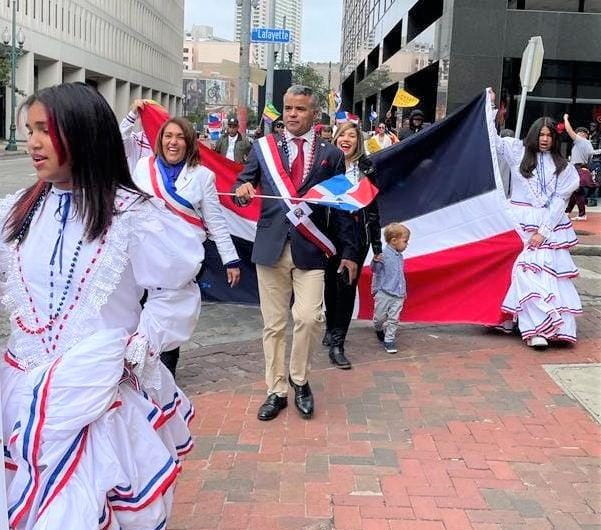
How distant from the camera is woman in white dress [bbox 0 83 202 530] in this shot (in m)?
2.06

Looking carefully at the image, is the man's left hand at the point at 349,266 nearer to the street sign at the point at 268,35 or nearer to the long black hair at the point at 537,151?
the long black hair at the point at 537,151

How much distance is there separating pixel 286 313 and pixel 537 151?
290 centimetres

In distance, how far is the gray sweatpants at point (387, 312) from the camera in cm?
606

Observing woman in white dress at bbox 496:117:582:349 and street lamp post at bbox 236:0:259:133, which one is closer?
woman in white dress at bbox 496:117:582:349

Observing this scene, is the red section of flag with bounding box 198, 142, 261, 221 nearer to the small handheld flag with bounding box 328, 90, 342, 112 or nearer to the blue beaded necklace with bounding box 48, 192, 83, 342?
the blue beaded necklace with bounding box 48, 192, 83, 342

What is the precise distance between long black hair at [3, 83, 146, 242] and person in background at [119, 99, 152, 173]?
146 inches

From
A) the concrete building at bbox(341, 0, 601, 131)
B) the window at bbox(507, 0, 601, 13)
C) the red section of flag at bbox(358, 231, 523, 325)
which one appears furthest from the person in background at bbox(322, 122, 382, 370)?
the window at bbox(507, 0, 601, 13)

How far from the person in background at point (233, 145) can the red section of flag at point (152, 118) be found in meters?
6.19

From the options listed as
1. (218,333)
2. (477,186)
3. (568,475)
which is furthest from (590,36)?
(568,475)

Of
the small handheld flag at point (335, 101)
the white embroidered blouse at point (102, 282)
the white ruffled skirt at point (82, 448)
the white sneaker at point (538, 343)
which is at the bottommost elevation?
the white sneaker at point (538, 343)

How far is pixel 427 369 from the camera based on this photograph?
5570mm

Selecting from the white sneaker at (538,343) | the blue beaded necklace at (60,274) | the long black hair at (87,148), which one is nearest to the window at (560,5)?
the white sneaker at (538,343)

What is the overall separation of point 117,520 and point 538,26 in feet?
62.2

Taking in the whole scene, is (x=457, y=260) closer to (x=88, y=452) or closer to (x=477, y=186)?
(x=477, y=186)
